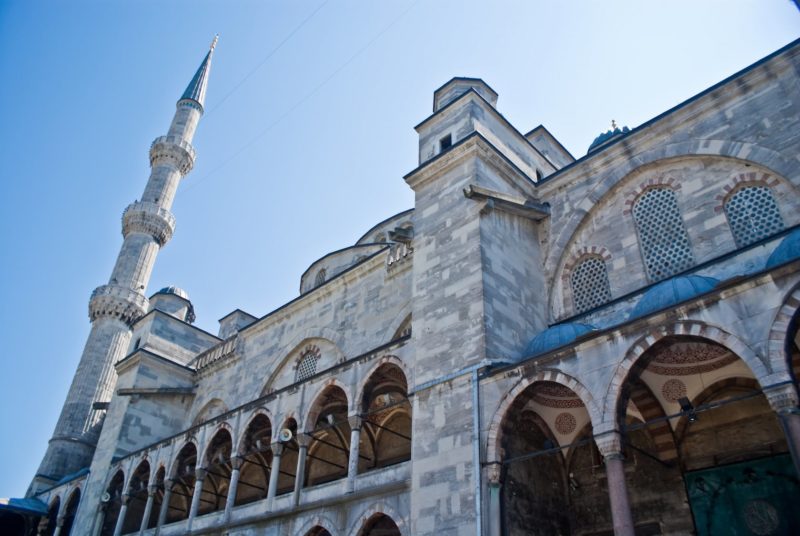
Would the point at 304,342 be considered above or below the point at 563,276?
above

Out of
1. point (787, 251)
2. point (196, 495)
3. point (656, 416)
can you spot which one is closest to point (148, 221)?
point (196, 495)

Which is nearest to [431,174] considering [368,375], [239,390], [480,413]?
[368,375]

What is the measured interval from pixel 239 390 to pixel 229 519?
18.7 ft

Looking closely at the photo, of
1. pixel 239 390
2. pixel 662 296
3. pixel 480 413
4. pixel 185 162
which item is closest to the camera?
pixel 662 296

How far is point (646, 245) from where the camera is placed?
34.2ft

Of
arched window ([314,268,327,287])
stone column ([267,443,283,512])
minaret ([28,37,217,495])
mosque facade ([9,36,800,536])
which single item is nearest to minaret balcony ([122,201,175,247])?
minaret ([28,37,217,495])

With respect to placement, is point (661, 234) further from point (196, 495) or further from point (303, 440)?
point (196, 495)

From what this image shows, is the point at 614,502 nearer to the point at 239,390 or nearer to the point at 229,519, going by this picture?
the point at 229,519

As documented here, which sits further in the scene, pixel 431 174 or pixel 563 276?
pixel 431 174

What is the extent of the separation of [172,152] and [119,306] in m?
8.39

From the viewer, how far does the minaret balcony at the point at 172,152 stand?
30.0 m

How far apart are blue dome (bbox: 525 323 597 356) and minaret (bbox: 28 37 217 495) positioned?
19.1 m

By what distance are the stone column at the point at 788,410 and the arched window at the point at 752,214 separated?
345 cm

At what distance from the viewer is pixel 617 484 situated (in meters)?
7.19
